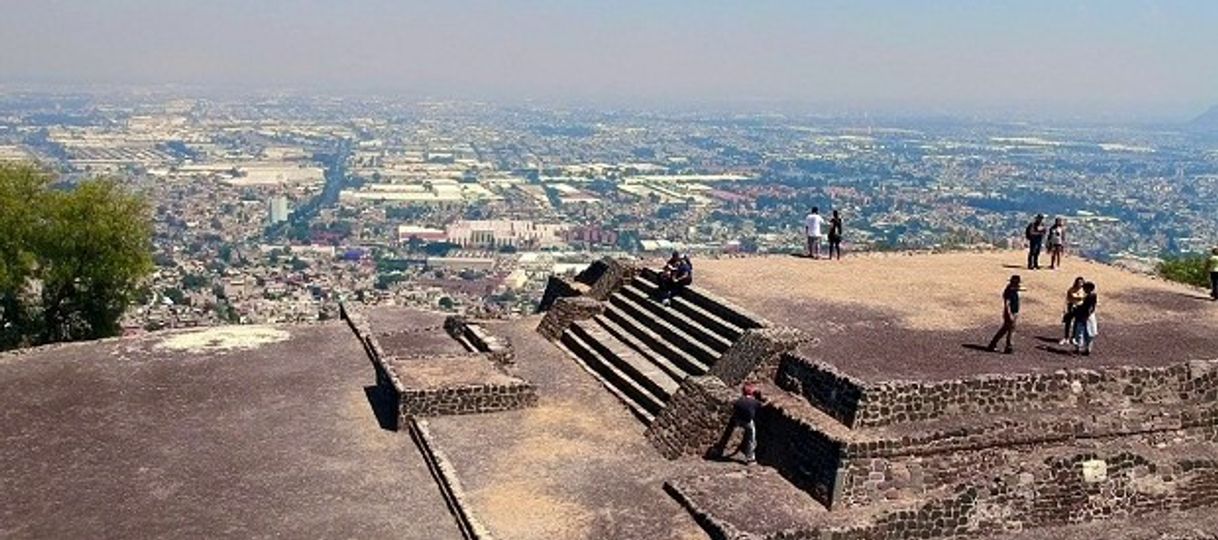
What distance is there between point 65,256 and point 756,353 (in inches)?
683

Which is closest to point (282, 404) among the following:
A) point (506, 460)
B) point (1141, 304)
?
point (506, 460)

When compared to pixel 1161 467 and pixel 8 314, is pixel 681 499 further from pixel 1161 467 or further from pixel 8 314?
pixel 8 314

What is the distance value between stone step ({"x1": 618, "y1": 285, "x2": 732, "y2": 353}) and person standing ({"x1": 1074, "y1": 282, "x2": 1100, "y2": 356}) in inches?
219

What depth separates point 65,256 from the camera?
84.2 feet

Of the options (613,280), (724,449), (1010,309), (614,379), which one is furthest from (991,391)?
(613,280)

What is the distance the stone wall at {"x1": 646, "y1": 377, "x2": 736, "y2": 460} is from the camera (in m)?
16.5

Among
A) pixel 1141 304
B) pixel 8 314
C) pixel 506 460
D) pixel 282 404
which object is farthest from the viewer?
pixel 8 314

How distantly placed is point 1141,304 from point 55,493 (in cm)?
1917

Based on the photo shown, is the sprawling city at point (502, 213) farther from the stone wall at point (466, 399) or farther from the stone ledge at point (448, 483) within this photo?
the stone ledge at point (448, 483)

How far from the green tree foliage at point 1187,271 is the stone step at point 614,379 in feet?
58.0

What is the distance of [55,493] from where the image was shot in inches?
585

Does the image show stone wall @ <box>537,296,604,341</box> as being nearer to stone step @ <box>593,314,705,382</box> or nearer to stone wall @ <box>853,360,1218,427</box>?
stone step @ <box>593,314,705,382</box>

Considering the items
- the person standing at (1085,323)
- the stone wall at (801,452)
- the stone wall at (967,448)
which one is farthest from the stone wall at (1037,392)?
the person standing at (1085,323)

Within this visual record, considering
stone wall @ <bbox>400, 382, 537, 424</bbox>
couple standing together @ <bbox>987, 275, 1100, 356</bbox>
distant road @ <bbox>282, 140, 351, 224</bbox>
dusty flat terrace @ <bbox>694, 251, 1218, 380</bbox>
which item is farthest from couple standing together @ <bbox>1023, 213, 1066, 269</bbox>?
distant road @ <bbox>282, 140, 351, 224</bbox>
